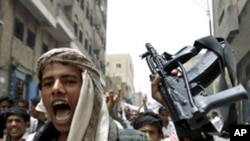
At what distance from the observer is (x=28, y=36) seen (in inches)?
592

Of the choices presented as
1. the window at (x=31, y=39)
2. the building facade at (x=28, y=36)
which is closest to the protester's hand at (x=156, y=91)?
the building facade at (x=28, y=36)

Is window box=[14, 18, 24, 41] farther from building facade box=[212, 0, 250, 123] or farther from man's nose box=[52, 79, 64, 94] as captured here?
man's nose box=[52, 79, 64, 94]

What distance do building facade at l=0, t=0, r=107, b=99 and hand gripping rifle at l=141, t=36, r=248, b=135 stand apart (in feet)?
35.1

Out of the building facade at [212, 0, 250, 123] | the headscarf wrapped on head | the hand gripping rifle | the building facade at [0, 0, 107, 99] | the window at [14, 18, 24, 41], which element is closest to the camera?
the headscarf wrapped on head

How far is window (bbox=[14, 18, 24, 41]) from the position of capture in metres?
13.7

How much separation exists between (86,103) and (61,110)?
0.38 ft

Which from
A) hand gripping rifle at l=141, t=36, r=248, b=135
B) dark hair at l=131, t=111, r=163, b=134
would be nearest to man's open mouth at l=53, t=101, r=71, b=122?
hand gripping rifle at l=141, t=36, r=248, b=135

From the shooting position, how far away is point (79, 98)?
5.75 feet

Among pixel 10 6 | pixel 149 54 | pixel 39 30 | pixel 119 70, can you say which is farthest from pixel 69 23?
pixel 119 70

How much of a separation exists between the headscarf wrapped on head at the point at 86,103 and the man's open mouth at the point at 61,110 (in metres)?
0.05

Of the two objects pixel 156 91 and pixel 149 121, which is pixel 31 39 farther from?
pixel 156 91

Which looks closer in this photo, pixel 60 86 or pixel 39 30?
pixel 60 86

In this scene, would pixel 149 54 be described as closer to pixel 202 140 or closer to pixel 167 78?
pixel 167 78

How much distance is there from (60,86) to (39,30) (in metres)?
15.1
